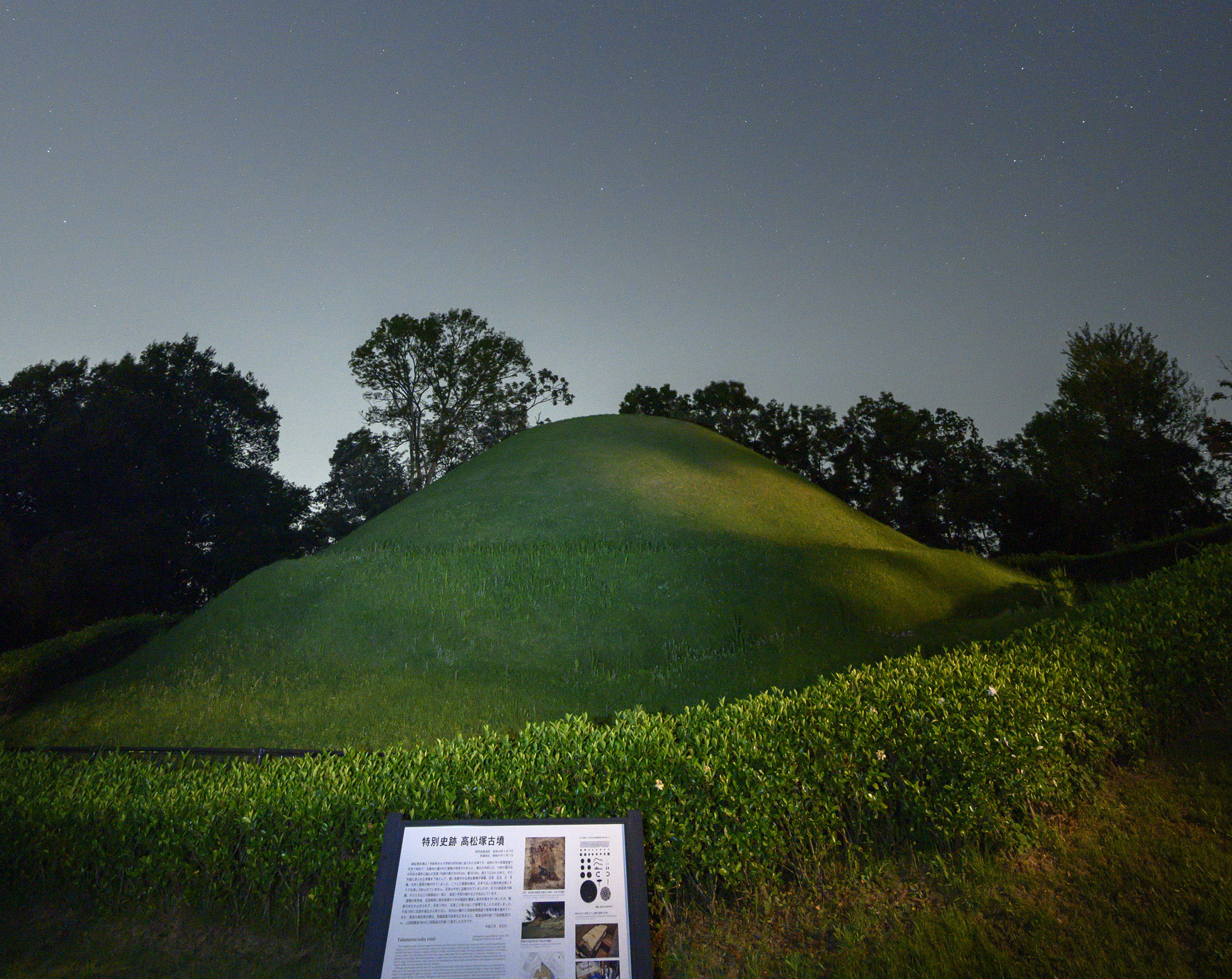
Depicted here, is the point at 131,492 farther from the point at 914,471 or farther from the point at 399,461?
the point at 914,471

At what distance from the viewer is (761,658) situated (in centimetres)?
1614

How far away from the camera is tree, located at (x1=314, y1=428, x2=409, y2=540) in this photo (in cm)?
4797

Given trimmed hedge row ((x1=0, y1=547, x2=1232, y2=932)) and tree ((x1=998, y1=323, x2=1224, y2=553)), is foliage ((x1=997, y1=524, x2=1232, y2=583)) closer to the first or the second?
tree ((x1=998, y1=323, x2=1224, y2=553))

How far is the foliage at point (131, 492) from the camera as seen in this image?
101 feet

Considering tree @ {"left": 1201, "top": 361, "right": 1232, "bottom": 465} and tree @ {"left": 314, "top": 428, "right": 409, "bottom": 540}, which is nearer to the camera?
tree @ {"left": 1201, "top": 361, "right": 1232, "bottom": 465}

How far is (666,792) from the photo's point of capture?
5.71 metres

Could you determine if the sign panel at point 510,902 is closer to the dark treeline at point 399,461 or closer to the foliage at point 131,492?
the dark treeline at point 399,461

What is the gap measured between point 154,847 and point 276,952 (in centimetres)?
150

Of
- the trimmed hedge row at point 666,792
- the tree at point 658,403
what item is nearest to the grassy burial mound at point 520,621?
the trimmed hedge row at point 666,792

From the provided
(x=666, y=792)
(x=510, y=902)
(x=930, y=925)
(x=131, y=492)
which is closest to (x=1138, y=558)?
(x=930, y=925)

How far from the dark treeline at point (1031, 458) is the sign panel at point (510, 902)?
4298 centimetres

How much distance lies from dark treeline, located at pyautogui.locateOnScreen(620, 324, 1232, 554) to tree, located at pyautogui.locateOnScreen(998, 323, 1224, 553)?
6cm

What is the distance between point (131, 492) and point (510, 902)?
40.4 meters

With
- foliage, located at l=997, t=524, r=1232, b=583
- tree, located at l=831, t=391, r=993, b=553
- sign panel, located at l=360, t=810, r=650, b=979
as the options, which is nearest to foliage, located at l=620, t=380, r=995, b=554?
tree, located at l=831, t=391, r=993, b=553
